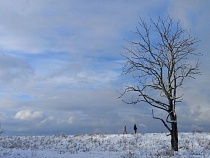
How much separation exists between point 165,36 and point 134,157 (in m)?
8.29

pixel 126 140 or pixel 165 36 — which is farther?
pixel 126 140

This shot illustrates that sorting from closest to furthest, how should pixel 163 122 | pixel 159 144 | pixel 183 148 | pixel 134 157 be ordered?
pixel 134 157 → pixel 163 122 → pixel 183 148 → pixel 159 144

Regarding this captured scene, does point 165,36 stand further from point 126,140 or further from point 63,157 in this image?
point 126,140

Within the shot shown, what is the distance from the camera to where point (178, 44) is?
74.7 ft

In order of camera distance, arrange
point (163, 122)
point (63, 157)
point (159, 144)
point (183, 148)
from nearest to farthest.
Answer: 1. point (63, 157)
2. point (163, 122)
3. point (183, 148)
4. point (159, 144)

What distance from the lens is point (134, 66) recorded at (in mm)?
23422

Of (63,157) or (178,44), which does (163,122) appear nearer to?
(178,44)

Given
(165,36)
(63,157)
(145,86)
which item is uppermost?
(165,36)

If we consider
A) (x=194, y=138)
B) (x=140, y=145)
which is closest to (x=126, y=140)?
(x=140, y=145)

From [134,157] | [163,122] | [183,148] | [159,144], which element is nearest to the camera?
[134,157]

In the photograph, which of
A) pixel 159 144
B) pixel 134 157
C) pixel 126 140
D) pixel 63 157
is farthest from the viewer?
pixel 126 140

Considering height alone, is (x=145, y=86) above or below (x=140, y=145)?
above

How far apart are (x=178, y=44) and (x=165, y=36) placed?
3.29 feet

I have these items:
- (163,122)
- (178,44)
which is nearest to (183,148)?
(163,122)
